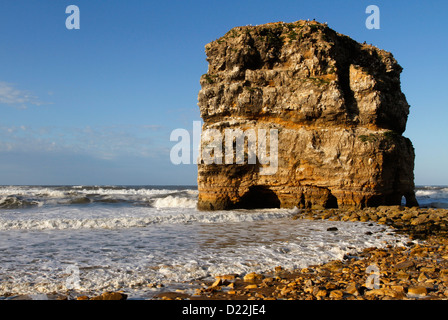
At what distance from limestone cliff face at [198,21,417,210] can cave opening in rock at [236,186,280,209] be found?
2.8 inches

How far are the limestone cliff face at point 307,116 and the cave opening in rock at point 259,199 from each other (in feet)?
0.23

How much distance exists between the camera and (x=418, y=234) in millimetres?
11578

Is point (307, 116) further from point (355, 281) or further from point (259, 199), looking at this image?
point (355, 281)

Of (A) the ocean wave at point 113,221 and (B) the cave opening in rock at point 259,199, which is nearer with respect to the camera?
(A) the ocean wave at point 113,221

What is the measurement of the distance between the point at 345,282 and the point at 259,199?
16.2 metres

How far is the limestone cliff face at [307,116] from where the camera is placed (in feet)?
61.5

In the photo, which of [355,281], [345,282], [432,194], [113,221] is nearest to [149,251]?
[345,282]

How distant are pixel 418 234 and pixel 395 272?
6.04m

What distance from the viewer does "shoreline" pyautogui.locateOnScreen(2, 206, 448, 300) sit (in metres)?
5.34

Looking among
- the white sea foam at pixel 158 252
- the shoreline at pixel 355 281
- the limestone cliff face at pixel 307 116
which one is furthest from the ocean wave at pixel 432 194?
the shoreline at pixel 355 281

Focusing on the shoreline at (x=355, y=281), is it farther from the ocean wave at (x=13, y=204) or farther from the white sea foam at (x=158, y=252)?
the ocean wave at (x=13, y=204)
